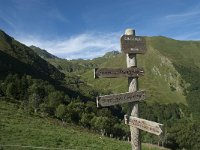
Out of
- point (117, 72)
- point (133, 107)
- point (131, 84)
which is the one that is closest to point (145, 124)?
point (133, 107)

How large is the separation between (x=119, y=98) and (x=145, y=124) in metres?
1.73

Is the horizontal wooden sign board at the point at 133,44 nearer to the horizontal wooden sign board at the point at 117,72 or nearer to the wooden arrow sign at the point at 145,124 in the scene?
the horizontal wooden sign board at the point at 117,72

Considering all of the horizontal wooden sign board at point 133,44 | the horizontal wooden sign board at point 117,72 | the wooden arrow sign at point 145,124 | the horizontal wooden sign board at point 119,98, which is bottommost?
the wooden arrow sign at point 145,124

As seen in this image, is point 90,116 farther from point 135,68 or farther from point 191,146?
point 135,68

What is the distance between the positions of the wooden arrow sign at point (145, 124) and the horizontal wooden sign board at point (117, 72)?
217 centimetres

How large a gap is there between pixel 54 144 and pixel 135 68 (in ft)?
60.6

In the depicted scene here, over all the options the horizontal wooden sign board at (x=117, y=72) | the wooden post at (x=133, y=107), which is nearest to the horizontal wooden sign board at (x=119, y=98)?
the wooden post at (x=133, y=107)

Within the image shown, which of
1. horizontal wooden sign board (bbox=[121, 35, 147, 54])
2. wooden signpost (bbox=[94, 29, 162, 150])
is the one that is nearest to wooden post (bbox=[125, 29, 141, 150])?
wooden signpost (bbox=[94, 29, 162, 150])

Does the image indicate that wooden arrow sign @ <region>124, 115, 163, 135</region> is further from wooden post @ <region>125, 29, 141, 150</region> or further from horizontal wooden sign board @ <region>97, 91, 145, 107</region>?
horizontal wooden sign board @ <region>97, 91, 145, 107</region>

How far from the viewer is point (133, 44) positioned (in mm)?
16406

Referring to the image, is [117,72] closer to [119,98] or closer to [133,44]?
[119,98]

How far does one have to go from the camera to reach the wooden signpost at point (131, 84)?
50.3 feet

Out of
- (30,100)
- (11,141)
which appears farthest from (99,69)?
(30,100)

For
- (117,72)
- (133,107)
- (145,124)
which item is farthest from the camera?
(133,107)
